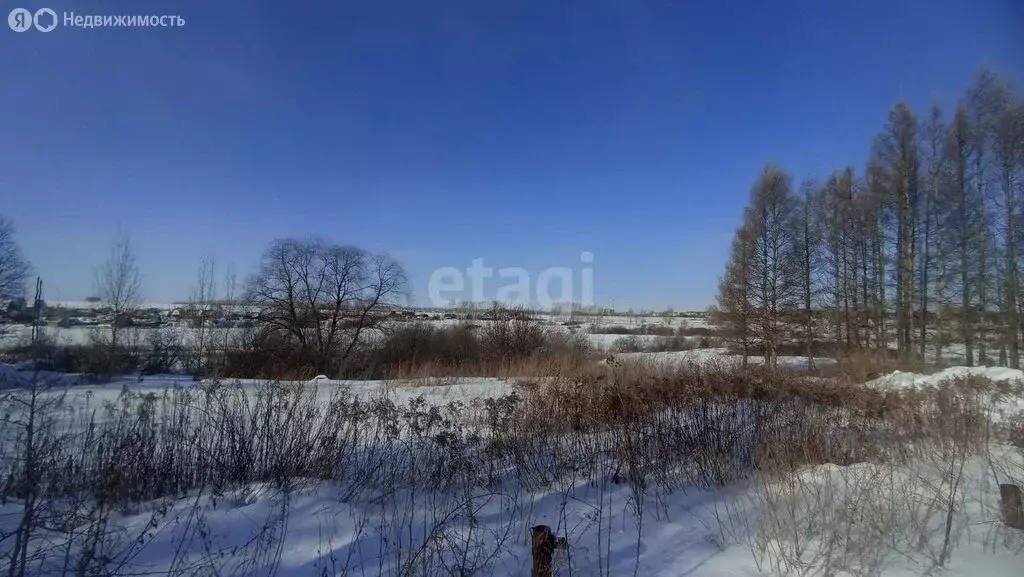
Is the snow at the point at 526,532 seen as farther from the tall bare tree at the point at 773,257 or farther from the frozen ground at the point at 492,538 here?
the tall bare tree at the point at 773,257

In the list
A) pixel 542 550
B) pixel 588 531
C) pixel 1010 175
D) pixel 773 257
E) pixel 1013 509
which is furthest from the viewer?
pixel 773 257

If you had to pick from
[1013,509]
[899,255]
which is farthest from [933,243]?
[1013,509]

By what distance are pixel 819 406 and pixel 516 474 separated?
484 cm

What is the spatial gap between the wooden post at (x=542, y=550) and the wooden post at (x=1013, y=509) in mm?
3545

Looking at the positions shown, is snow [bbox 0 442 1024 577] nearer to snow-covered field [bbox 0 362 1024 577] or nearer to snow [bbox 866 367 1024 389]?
snow-covered field [bbox 0 362 1024 577]

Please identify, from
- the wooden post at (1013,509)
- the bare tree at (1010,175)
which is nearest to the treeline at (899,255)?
the bare tree at (1010,175)

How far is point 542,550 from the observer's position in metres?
2.45

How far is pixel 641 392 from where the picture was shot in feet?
20.1

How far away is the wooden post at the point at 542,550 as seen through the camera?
2445 mm

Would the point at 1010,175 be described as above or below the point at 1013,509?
above

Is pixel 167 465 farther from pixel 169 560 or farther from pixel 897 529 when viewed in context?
pixel 897 529

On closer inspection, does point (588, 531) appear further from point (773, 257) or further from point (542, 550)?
point (773, 257)

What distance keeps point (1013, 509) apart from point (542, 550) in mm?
3642

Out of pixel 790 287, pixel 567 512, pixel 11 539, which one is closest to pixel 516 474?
pixel 567 512
